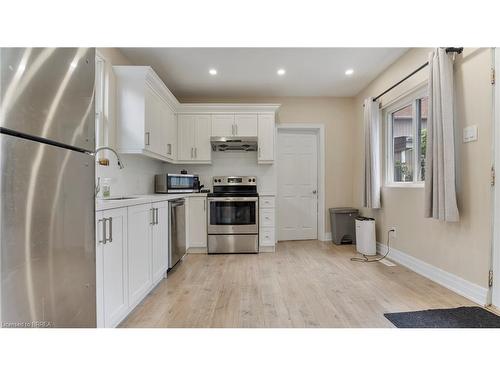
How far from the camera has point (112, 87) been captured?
8.56 ft

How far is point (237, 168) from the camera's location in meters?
4.34

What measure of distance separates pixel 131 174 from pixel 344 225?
3419 mm

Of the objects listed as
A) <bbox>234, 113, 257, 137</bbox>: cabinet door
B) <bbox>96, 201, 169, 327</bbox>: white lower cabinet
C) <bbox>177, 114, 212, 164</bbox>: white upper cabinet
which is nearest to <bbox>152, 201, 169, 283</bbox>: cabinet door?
<bbox>96, 201, 169, 327</bbox>: white lower cabinet

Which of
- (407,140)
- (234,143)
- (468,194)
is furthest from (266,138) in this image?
(468,194)

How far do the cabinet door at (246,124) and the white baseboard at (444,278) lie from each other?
2.71 metres

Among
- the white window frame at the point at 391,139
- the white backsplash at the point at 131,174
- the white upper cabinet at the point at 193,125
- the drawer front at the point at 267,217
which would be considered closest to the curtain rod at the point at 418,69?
the white window frame at the point at 391,139

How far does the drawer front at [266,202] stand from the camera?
12.4ft

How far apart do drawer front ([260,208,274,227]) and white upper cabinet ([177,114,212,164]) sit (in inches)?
49.4

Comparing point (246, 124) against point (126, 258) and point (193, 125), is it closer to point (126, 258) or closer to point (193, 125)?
point (193, 125)

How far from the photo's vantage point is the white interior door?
4500 mm

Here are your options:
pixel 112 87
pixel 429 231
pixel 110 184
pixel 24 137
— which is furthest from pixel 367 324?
pixel 112 87

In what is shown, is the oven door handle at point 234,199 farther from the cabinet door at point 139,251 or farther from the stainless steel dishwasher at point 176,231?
the cabinet door at point 139,251

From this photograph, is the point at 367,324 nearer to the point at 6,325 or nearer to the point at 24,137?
the point at 6,325

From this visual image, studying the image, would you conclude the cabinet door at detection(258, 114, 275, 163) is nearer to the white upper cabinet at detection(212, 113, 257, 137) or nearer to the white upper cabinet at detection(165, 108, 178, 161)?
the white upper cabinet at detection(212, 113, 257, 137)
